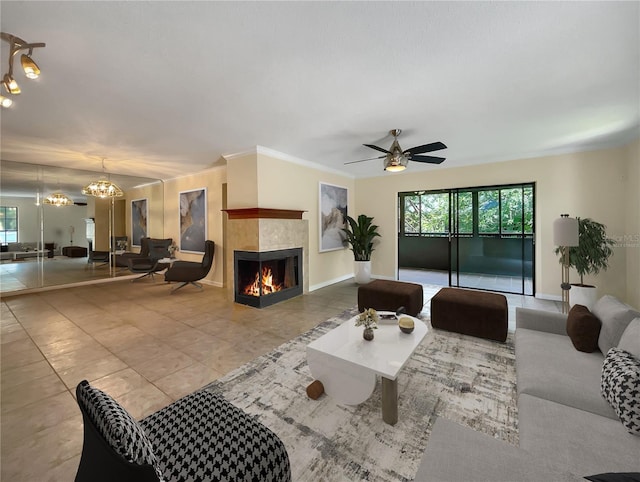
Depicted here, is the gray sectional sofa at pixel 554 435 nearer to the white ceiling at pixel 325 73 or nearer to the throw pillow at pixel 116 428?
the throw pillow at pixel 116 428

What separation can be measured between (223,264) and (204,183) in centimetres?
203

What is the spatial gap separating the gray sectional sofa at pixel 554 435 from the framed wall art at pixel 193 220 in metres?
6.15

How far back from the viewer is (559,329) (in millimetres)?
2320

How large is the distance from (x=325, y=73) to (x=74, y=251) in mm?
7709

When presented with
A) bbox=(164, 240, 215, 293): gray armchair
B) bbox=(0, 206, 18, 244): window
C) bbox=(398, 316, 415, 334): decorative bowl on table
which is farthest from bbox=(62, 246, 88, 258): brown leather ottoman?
bbox=(398, 316, 415, 334): decorative bowl on table

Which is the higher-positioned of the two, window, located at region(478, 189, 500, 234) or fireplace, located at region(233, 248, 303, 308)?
window, located at region(478, 189, 500, 234)

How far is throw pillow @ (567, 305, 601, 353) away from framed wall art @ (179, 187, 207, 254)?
636 cm

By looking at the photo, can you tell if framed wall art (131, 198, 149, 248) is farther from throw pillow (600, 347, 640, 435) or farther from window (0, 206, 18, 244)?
throw pillow (600, 347, 640, 435)

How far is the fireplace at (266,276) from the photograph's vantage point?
4402mm

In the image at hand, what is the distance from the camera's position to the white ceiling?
1.68m

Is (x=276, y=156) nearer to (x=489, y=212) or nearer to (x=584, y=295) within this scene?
(x=489, y=212)

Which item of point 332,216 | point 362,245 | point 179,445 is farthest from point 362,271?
point 179,445

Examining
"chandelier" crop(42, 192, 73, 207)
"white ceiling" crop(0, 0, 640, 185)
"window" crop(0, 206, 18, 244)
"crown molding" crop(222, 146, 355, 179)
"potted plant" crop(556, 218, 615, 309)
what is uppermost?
"crown molding" crop(222, 146, 355, 179)

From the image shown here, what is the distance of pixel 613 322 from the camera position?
181 cm
